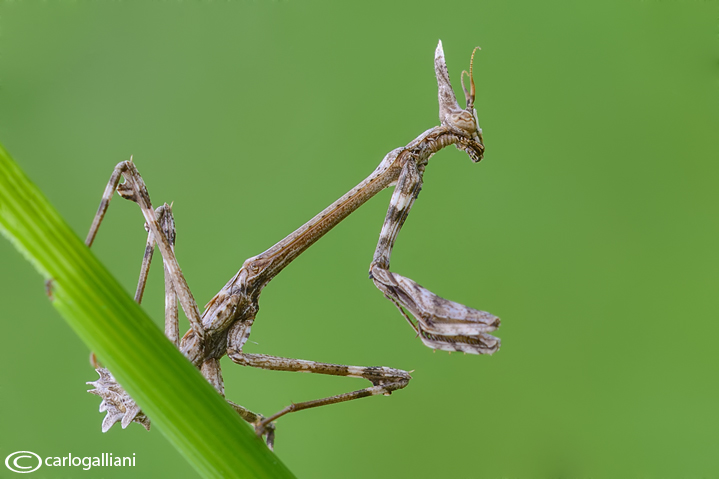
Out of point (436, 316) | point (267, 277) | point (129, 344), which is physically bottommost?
point (129, 344)

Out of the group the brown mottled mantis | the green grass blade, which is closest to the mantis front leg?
the brown mottled mantis

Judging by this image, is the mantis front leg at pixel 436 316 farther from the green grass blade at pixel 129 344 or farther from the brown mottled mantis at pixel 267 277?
the green grass blade at pixel 129 344

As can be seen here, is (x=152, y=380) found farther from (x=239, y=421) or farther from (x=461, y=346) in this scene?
(x=461, y=346)

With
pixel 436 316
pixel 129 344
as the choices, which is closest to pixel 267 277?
pixel 436 316

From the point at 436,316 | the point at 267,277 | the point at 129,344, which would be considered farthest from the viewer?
the point at 267,277

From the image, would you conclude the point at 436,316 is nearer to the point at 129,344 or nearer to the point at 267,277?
the point at 267,277

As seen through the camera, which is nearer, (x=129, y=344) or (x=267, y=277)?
(x=129, y=344)

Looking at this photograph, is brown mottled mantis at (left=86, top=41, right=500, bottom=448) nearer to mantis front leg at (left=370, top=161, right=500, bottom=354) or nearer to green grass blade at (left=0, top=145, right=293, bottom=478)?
mantis front leg at (left=370, top=161, right=500, bottom=354)

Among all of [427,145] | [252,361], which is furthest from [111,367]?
[427,145]
